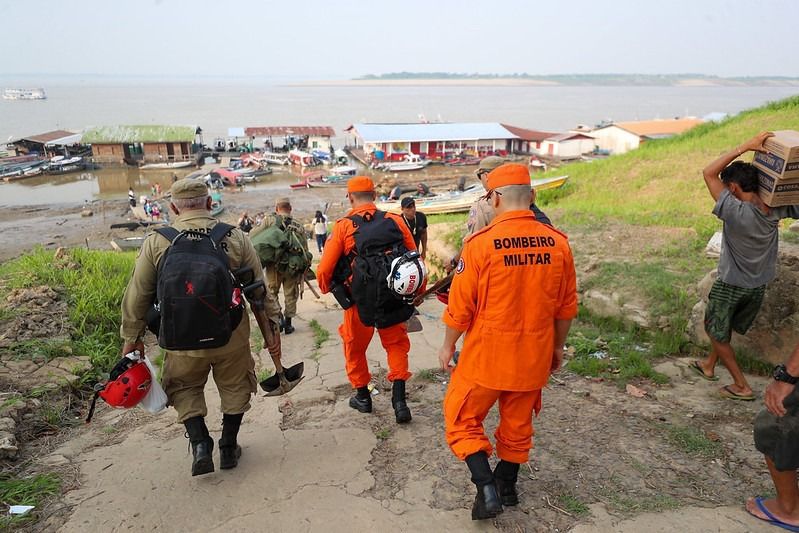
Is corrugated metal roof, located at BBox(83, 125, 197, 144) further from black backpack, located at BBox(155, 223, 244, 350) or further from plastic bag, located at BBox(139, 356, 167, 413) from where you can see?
black backpack, located at BBox(155, 223, 244, 350)

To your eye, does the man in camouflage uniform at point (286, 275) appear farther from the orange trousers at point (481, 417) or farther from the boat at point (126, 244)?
the boat at point (126, 244)

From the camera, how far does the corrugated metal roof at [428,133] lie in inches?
1609

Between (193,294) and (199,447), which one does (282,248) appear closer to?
(199,447)

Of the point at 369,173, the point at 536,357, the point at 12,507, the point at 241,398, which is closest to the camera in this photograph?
the point at 536,357

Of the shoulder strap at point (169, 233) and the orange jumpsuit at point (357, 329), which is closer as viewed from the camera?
the shoulder strap at point (169, 233)

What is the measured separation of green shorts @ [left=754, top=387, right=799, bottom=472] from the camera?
2393mm

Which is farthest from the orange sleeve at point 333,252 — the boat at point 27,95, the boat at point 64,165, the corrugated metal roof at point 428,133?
the boat at point 27,95

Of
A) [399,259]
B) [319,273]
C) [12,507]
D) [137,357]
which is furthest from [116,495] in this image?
[399,259]

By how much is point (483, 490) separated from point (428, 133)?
4159 cm

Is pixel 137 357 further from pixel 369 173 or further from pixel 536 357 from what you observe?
pixel 369 173

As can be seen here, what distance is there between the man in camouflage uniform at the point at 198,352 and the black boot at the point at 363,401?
94cm

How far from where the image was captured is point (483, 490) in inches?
102

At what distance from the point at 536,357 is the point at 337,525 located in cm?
137

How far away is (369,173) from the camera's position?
38.3 m
